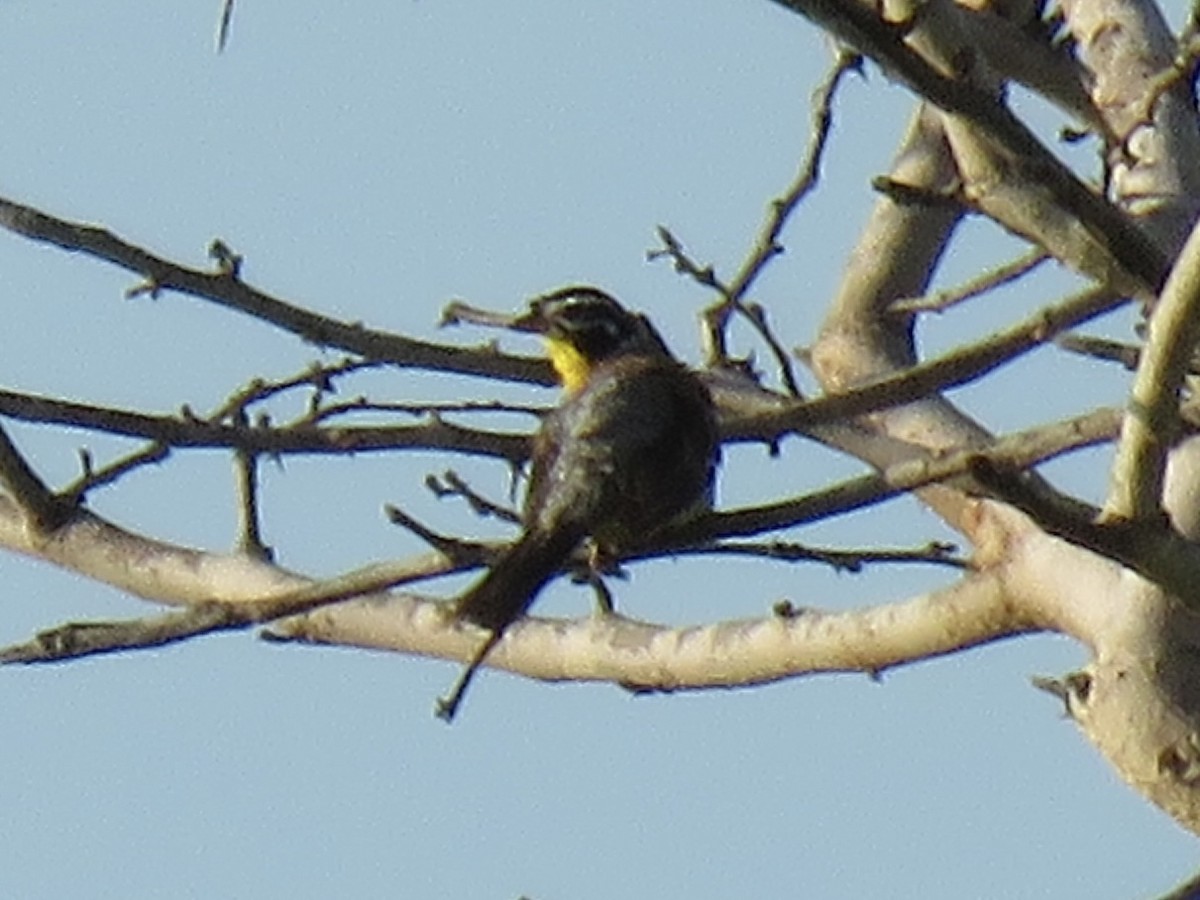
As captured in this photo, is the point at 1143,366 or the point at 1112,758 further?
the point at 1112,758

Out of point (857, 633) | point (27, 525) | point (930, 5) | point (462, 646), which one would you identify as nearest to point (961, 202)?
point (930, 5)

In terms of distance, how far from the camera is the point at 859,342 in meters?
7.20

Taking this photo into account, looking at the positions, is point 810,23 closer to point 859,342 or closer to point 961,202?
point 961,202

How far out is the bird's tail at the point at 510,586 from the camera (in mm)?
5492

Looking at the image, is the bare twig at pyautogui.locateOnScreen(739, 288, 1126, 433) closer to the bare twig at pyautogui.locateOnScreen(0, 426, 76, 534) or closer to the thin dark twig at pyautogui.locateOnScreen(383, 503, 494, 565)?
the thin dark twig at pyautogui.locateOnScreen(383, 503, 494, 565)

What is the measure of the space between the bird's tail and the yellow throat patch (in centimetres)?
90

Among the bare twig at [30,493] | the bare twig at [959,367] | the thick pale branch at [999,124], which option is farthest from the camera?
the bare twig at [30,493]

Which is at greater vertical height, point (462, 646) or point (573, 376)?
point (573, 376)

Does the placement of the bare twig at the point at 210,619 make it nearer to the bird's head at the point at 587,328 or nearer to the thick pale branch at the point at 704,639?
the thick pale branch at the point at 704,639

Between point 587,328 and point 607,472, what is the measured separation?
4.04 ft

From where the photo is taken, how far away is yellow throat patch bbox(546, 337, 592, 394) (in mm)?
6734

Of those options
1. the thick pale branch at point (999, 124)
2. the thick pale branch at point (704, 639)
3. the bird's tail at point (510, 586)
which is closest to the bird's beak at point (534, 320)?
the thick pale branch at point (704, 639)

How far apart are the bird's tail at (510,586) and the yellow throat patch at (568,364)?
0.90 m

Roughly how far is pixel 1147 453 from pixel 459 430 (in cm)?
141
